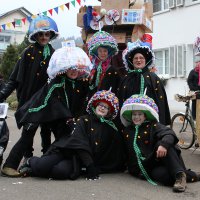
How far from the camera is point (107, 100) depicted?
5.40 m

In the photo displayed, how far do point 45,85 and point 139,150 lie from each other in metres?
1.48

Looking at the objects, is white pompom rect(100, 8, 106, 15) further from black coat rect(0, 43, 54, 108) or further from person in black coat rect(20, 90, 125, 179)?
person in black coat rect(20, 90, 125, 179)

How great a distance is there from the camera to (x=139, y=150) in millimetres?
5227

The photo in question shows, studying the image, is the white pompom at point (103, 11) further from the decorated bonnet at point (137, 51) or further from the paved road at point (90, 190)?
the paved road at point (90, 190)

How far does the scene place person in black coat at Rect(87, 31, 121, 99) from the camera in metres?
5.93

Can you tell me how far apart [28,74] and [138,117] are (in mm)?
1684

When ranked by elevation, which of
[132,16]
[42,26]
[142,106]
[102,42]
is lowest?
[142,106]

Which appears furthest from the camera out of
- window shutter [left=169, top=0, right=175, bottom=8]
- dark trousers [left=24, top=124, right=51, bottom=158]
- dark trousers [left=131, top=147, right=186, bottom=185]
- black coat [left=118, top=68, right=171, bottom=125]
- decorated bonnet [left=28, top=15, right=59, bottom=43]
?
window shutter [left=169, top=0, right=175, bottom=8]

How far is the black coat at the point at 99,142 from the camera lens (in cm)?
538

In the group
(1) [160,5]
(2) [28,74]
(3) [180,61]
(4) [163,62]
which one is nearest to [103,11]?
(2) [28,74]

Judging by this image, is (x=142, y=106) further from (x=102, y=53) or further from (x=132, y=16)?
(x=132, y=16)

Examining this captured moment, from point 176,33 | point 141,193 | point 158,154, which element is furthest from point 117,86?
point 176,33

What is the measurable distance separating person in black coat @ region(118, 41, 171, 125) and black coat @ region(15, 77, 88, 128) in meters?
0.62

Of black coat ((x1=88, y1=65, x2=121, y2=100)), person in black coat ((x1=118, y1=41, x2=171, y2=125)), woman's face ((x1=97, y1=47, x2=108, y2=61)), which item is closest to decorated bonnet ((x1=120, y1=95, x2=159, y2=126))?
person in black coat ((x1=118, y1=41, x2=171, y2=125))
